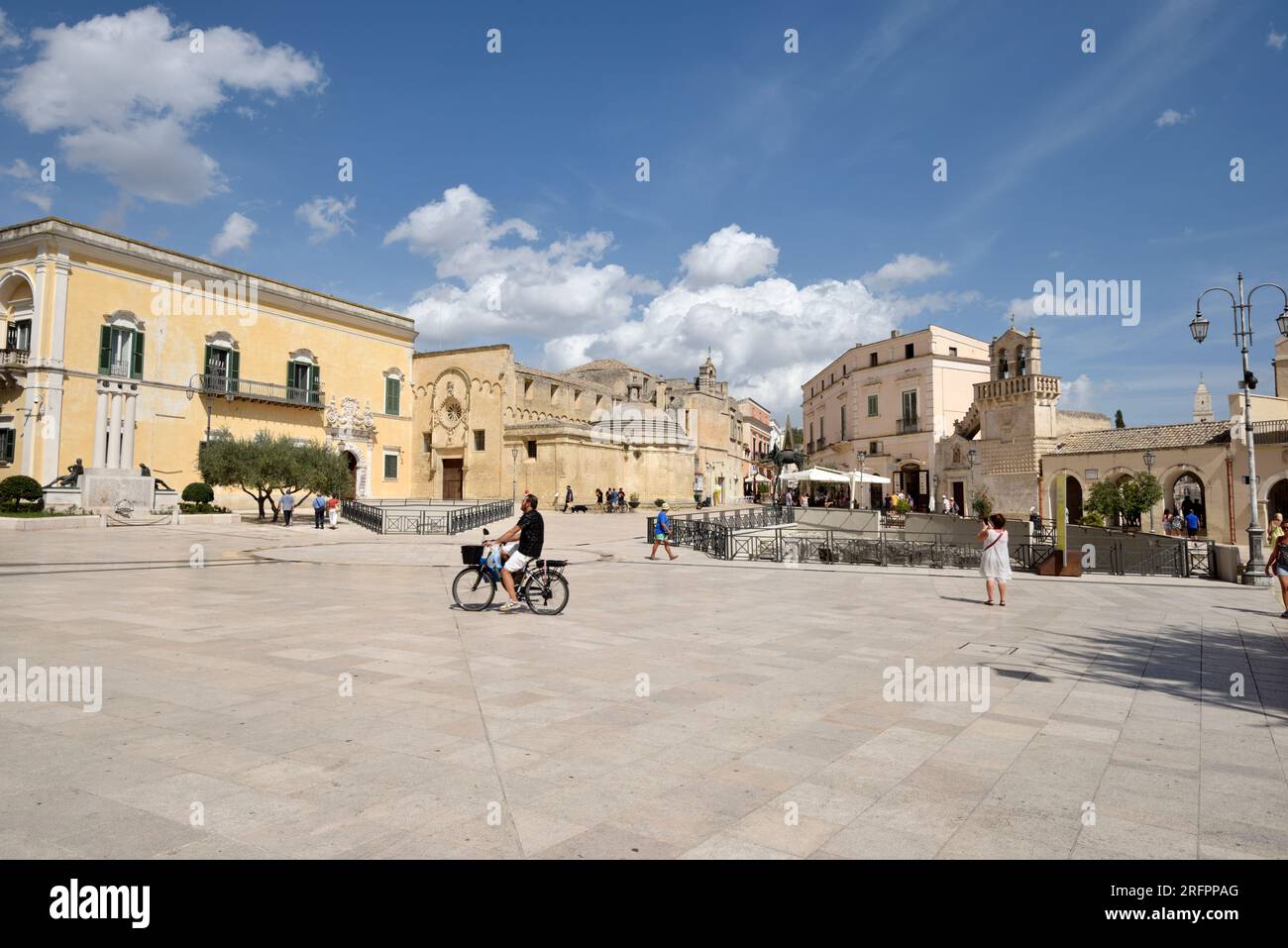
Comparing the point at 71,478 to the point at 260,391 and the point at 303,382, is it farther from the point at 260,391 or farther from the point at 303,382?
the point at 303,382

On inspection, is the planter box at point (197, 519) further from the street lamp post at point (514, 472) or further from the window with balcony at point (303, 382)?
the street lamp post at point (514, 472)

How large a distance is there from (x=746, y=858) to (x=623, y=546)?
745 inches

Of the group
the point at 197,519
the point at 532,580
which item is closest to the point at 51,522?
the point at 197,519

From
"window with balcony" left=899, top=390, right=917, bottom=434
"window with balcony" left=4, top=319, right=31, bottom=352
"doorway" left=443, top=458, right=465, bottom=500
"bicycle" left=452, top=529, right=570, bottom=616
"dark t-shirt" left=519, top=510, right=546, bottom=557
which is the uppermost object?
"window with balcony" left=4, top=319, right=31, bottom=352

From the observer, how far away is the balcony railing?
3338cm

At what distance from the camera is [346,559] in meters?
17.0

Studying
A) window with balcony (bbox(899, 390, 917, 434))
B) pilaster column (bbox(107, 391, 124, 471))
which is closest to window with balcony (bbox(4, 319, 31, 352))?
pilaster column (bbox(107, 391, 124, 471))

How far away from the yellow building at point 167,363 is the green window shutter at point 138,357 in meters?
0.05

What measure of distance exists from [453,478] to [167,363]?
1715 cm

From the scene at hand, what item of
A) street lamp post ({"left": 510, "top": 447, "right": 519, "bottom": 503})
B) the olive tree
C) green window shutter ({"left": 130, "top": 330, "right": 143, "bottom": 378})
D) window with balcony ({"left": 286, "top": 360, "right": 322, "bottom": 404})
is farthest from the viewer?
street lamp post ({"left": 510, "top": 447, "right": 519, "bottom": 503})

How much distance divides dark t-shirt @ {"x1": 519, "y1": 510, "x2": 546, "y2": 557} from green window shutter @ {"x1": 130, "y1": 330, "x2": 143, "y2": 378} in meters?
28.8

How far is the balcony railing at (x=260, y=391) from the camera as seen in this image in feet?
109

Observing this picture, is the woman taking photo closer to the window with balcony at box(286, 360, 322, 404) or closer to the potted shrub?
the potted shrub
